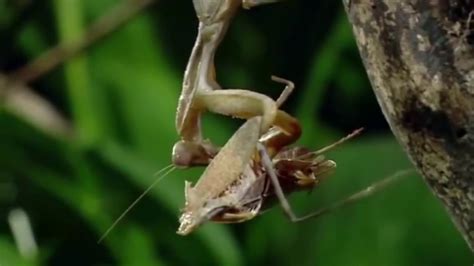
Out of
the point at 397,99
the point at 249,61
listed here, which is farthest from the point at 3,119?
the point at 397,99

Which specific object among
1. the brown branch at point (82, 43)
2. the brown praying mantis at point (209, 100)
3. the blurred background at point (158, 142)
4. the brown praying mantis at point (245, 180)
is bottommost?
the blurred background at point (158, 142)

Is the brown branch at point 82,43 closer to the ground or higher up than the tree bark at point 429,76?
closer to the ground

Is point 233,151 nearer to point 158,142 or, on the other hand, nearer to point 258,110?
point 258,110

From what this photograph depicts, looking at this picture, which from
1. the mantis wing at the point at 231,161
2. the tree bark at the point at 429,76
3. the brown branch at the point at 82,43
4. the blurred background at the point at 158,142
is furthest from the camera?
the brown branch at the point at 82,43

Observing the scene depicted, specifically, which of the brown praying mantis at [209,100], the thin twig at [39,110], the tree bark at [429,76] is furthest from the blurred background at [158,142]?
the tree bark at [429,76]

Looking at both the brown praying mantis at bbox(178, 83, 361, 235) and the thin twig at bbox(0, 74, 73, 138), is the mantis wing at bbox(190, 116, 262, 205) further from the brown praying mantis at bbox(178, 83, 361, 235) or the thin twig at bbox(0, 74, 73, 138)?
the thin twig at bbox(0, 74, 73, 138)

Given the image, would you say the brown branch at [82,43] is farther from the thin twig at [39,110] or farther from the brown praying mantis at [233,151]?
the brown praying mantis at [233,151]

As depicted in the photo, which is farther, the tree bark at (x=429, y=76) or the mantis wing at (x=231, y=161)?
the mantis wing at (x=231, y=161)
